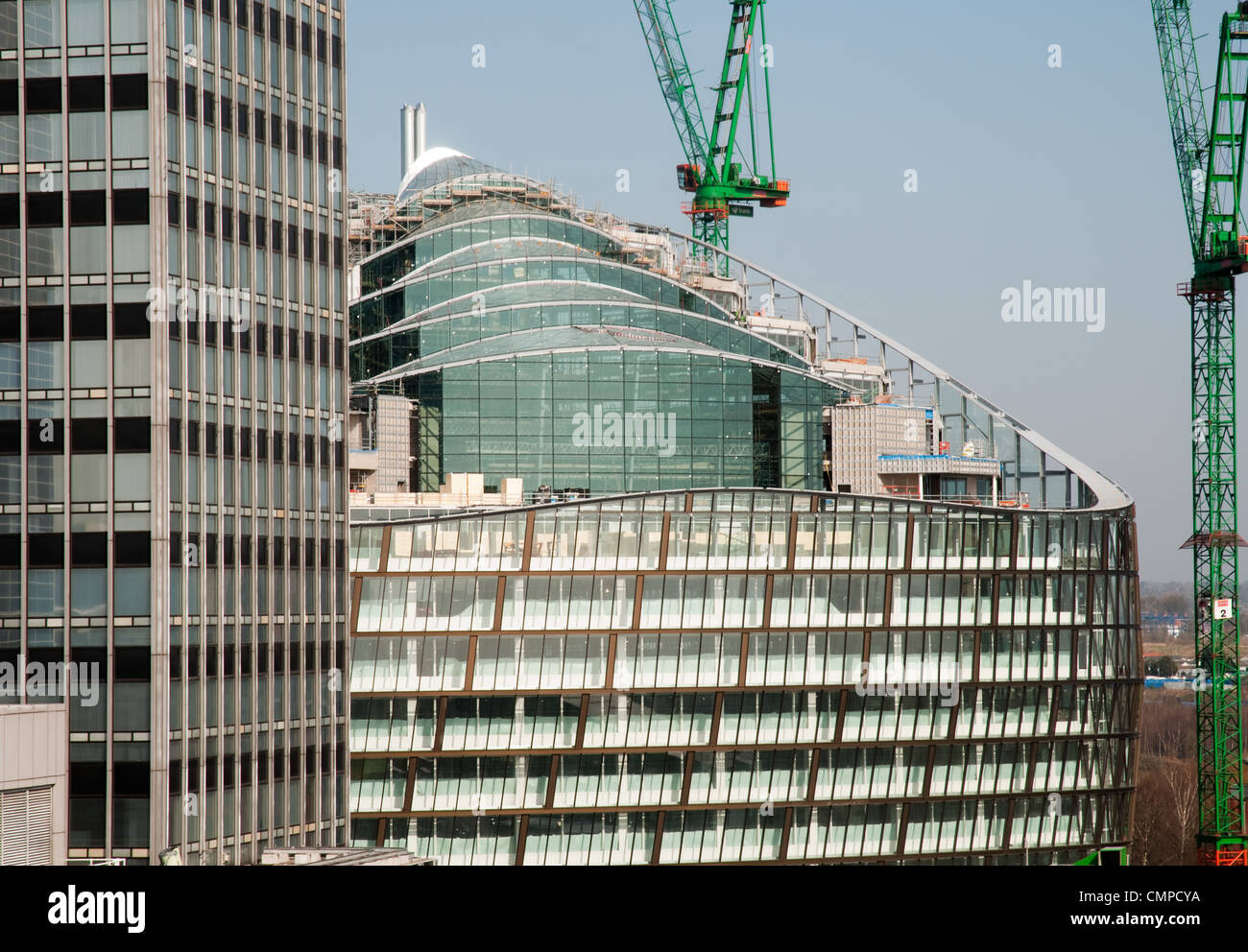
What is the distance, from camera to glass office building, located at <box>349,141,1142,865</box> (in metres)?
82.1

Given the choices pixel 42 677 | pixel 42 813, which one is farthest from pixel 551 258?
pixel 42 813

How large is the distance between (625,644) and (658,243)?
65.1 m

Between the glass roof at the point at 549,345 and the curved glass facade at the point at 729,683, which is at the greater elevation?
the glass roof at the point at 549,345

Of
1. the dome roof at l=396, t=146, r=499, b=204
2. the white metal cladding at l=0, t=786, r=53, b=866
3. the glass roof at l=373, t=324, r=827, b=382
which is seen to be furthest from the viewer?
the dome roof at l=396, t=146, r=499, b=204

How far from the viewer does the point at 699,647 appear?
278 feet

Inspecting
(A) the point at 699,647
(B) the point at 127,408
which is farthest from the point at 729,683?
(B) the point at 127,408

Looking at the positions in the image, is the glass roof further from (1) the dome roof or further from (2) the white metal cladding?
(2) the white metal cladding

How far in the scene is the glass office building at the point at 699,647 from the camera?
82062 mm

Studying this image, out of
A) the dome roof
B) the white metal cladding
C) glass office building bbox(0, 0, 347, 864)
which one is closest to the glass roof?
the dome roof

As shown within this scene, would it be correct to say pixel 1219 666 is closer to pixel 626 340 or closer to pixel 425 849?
pixel 626 340

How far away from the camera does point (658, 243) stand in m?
141

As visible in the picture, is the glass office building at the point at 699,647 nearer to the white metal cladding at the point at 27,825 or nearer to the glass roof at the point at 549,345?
the glass roof at the point at 549,345

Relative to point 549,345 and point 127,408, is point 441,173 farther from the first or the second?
point 127,408

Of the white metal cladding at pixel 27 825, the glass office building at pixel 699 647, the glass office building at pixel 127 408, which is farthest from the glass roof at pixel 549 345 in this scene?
the white metal cladding at pixel 27 825
